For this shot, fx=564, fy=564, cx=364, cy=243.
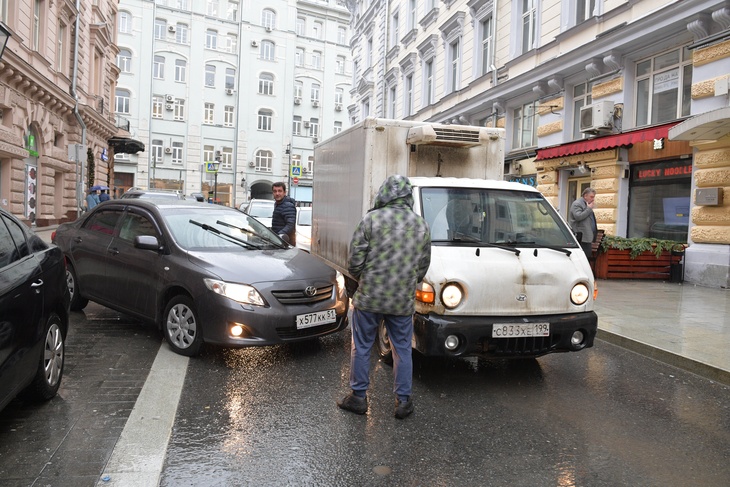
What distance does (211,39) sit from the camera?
47406 millimetres

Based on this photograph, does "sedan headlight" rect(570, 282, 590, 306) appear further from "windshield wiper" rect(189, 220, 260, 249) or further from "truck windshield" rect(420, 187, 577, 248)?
"windshield wiper" rect(189, 220, 260, 249)

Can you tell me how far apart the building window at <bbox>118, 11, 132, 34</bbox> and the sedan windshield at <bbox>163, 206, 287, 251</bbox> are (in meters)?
44.1

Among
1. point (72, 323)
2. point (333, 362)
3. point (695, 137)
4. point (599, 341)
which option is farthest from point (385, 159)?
point (695, 137)

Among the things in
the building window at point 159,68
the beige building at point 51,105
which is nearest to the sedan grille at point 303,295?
the beige building at point 51,105

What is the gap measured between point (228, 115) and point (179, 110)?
3.99m

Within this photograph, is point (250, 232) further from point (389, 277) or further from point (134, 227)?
point (389, 277)

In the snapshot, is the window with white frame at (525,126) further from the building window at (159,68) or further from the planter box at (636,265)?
the building window at (159,68)

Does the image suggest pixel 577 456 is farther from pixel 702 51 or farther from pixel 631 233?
pixel 631 233

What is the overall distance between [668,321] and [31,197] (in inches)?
810

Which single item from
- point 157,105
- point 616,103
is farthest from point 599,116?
point 157,105

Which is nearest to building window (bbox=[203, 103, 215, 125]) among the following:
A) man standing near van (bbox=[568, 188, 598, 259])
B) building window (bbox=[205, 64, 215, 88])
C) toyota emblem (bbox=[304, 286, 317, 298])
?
building window (bbox=[205, 64, 215, 88])

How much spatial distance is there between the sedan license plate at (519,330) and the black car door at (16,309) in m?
3.27

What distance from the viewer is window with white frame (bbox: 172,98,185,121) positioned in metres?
46.0

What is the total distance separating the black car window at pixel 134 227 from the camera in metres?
6.05
